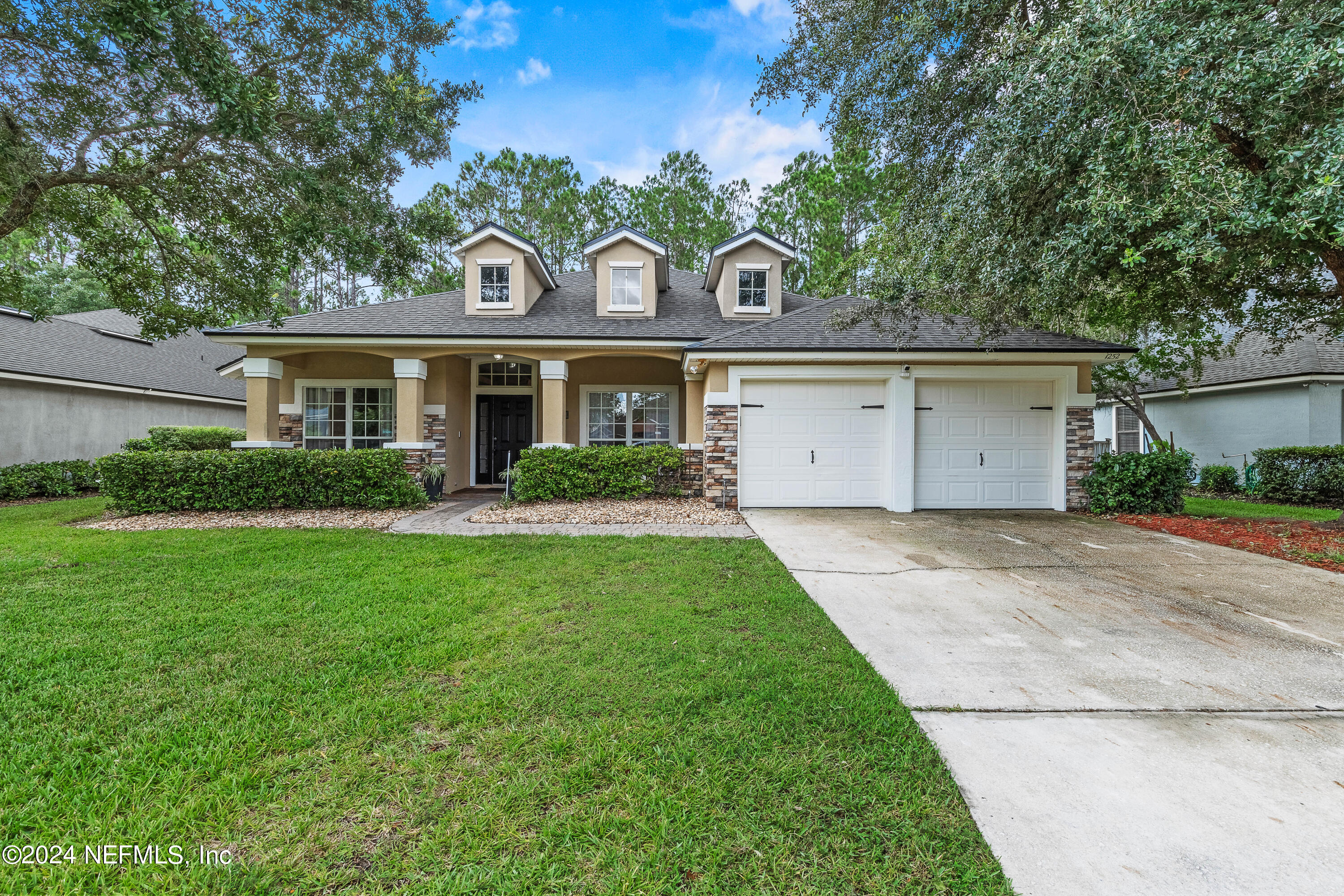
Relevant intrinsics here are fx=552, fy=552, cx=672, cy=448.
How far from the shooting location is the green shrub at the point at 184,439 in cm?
1266

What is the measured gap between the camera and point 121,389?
13.6 m

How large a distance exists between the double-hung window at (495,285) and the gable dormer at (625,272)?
1825 millimetres

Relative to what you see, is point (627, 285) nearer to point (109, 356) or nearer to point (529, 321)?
point (529, 321)

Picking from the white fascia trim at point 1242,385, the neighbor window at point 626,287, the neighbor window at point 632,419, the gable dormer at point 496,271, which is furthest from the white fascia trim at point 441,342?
A: the white fascia trim at point 1242,385

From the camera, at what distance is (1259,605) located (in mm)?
4371

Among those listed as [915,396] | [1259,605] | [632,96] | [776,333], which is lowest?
[1259,605]

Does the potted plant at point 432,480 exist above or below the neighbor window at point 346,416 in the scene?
below

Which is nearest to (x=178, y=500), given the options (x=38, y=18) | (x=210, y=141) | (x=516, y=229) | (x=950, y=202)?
(x=210, y=141)

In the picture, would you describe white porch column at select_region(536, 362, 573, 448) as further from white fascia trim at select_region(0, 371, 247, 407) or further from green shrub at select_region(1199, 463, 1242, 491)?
green shrub at select_region(1199, 463, 1242, 491)

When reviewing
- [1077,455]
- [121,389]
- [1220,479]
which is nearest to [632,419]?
[1077,455]

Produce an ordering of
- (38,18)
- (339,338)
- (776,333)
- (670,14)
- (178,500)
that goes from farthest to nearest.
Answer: (670,14) → (339,338) → (776,333) → (178,500) → (38,18)

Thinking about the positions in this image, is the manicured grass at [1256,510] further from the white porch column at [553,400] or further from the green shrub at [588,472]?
the white porch column at [553,400]

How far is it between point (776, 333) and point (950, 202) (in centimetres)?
326

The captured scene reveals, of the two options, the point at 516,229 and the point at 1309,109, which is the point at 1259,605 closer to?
the point at 1309,109
